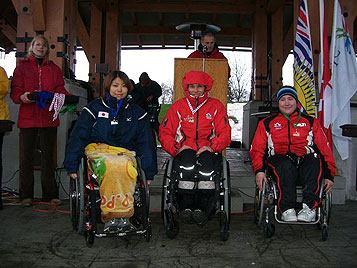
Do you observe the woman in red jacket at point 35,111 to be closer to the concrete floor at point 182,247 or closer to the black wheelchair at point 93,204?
the concrete floor at point 182,247

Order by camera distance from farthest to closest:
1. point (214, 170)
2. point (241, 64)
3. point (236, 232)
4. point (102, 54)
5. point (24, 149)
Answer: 1. point (241, 64)
2. point (102, 54)
3. point (24, 149)
4. point (236, 232)
5. point (214, 170)

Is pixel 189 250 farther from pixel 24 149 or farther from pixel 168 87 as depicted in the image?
pixel 168 87

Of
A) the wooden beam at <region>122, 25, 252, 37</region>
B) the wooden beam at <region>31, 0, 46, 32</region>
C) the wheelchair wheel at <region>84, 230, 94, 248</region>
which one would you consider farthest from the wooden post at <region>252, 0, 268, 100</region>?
the wheelchair wheel at <region>84, 230, 94, 248</region>

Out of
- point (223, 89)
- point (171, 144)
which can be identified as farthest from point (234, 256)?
point (223, 89)

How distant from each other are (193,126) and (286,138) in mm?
723

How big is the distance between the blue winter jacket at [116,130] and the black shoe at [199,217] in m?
0.42

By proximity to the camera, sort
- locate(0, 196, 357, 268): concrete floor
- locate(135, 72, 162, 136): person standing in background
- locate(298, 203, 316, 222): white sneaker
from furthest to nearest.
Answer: locate(135, 72, 162, 136): person standing in background
locate(298, 203, 316, 222): white sneaker
locate(0, 196, 357, 268): concrete floor

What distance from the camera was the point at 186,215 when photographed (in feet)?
9.52

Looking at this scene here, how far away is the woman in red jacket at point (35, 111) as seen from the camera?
373cm

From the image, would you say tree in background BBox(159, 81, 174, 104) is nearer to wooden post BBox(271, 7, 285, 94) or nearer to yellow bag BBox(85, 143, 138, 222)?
wooden post BBox(271, 7, 285, 94)

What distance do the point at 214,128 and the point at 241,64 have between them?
1001 inches

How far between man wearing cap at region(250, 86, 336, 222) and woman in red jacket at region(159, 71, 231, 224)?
33cm

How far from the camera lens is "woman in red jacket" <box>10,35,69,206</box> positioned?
3732mm

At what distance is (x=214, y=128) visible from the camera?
3164 millimetres
